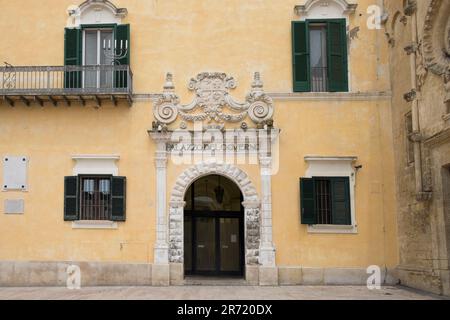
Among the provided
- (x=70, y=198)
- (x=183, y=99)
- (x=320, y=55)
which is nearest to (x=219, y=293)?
(x=70, y=198)

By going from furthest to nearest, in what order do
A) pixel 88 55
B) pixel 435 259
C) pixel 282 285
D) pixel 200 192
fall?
1. pixel 200 192
2. pixel 88 55
3. pixel 282 285
4. pixel 435 259

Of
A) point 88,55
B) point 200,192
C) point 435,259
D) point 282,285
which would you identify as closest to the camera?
point 435,259

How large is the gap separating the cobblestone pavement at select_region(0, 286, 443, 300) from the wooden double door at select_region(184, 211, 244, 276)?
328cm

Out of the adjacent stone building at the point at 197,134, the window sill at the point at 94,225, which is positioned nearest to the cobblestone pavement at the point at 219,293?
the adjacent stone building at the point at 197,134

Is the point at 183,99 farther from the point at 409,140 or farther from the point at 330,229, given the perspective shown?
the point at 409,140

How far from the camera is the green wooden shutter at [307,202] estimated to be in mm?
17312

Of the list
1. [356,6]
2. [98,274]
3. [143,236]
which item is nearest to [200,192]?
[143,236]

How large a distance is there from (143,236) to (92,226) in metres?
1.52

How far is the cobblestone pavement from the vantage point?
14.5 metres

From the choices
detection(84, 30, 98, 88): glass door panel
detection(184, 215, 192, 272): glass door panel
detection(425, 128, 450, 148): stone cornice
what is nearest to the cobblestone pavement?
detection(184, 215, 192, 272): glass door panel

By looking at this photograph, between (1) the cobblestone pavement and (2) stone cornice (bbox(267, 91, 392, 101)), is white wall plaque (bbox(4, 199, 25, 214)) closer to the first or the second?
(1) the cobblestone pavement

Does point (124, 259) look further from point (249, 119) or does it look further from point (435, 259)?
point (435, 259)

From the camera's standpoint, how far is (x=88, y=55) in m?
18.4

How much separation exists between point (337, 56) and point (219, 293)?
7.97m
